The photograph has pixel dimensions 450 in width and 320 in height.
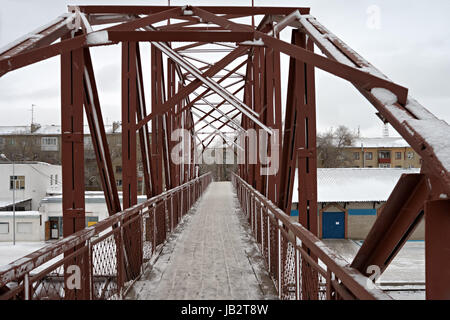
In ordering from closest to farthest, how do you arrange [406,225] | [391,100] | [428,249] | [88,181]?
[428,249], [406,225], [391,100], [88,181]

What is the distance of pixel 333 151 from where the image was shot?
159 ft

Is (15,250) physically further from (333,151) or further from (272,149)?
(333,151)

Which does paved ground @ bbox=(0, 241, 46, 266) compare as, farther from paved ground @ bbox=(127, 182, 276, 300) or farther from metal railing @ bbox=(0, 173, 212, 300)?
metal railing @ bbox=(0, 173, 212, 300)

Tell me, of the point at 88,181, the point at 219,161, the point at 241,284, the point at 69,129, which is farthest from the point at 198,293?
the point at 219,161

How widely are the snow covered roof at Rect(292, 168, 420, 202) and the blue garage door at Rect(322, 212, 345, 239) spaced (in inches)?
41.3

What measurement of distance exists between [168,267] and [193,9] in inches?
145

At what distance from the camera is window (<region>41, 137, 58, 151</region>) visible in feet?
148

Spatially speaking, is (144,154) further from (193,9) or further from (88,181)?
(88,181)

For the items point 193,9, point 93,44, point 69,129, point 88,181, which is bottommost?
point 88,181

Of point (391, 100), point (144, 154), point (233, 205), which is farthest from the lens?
point (233, 205)

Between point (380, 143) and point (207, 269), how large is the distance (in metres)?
51.1

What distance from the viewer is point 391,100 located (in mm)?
2465

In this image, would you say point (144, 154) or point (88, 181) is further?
point (88, 181)

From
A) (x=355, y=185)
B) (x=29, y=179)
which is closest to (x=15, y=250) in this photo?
(x=29, y=179)
